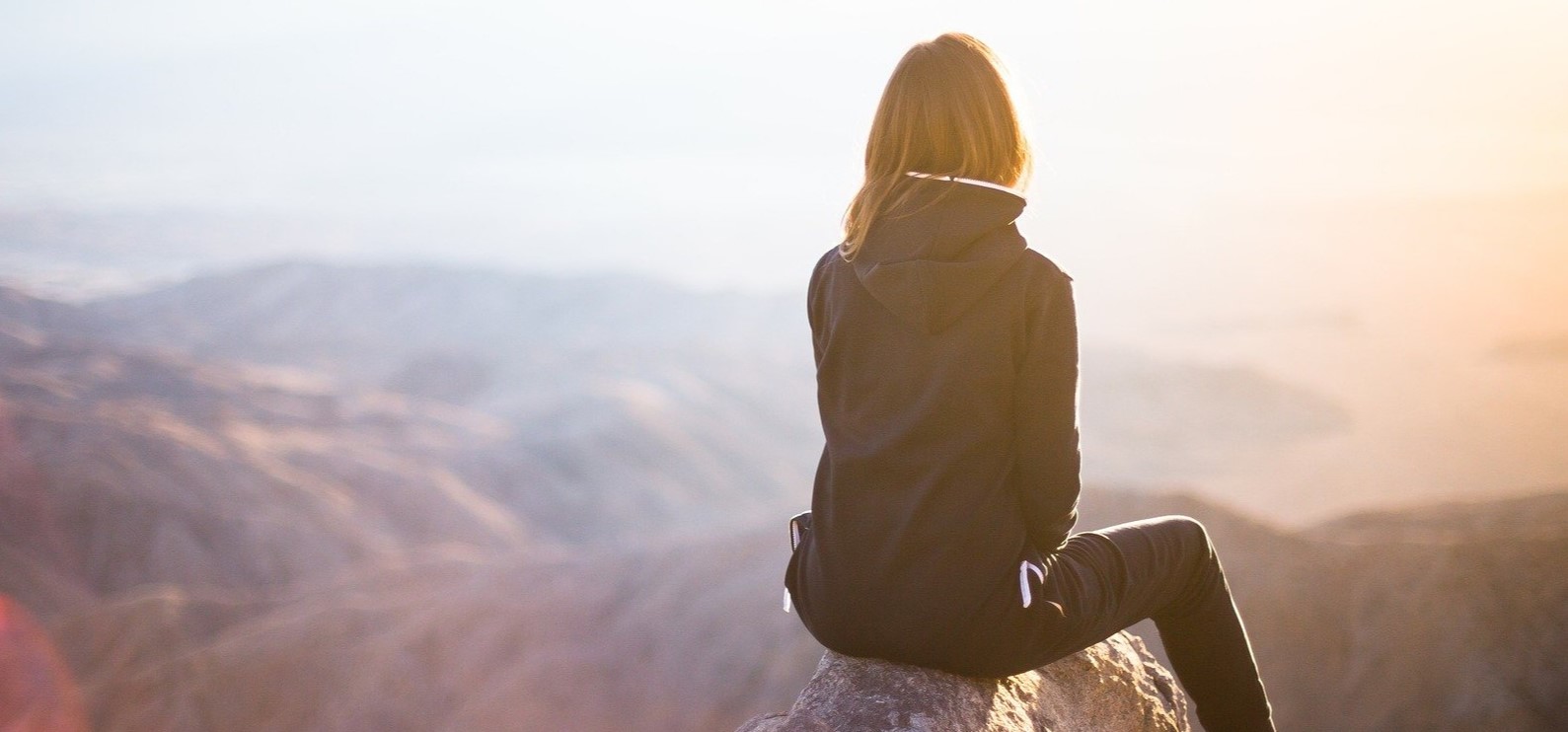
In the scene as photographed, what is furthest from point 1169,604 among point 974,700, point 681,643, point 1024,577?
point 681,643

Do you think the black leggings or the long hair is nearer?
the long hair

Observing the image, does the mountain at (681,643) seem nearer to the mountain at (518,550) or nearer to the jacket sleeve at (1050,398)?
the mountain at (518,550)

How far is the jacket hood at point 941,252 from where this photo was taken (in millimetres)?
2676

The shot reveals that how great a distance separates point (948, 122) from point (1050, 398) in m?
0.67

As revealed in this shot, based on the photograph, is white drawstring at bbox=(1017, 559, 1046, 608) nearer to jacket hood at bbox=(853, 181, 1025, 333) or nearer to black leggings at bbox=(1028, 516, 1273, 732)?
black leggings at bbox=(1028, 516, 1273, 732)

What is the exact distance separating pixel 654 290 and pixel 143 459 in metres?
88.4

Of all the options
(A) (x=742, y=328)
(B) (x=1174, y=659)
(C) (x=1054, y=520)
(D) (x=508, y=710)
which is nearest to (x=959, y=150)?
(C) (x=1054, y=520)

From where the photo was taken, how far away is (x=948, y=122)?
9.18ft

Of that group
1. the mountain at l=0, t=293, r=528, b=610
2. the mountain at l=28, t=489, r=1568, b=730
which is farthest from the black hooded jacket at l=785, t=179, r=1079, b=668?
the mountain at l=0, t=293, r=528, b=610

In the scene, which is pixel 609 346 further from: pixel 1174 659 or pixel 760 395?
pixel 1174 659

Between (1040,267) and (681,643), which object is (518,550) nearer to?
(681,643)

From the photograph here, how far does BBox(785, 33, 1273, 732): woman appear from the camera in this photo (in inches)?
106

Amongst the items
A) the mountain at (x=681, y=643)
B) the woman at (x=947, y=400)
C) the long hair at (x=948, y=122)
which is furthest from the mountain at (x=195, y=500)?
the long hair at (x=948, y=122)

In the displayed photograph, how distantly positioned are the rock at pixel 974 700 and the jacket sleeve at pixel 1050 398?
710 mm
